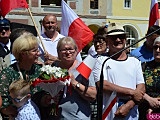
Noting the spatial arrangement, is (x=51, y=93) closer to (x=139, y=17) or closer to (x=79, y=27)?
(x=79, y=27)

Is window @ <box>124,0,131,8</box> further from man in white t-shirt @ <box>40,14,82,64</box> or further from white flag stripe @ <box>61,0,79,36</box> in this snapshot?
man in white t-shirt @ <box>40,14,82,64</box>

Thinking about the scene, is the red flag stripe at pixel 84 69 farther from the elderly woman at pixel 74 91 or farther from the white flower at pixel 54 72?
the white flower at pixel 54 72

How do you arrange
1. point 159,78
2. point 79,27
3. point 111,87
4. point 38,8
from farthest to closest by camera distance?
point 38,8 → point 79,27 → point 159,78 → point 111,87

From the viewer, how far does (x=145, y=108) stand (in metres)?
5.45

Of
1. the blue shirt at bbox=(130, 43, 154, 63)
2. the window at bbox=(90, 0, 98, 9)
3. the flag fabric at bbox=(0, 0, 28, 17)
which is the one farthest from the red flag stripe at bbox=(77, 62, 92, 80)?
the window at bbox=(90, 0, 98, 9)

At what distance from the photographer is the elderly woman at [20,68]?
451 cm

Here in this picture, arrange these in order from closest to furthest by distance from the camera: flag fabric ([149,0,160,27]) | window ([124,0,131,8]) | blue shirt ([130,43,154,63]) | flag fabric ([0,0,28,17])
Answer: blue shirt ([130,43,154,63]) → flag fabric ([0,0,28,17]) → flag fabric ([149,0,160,27]) → window ([124,0,131,8])

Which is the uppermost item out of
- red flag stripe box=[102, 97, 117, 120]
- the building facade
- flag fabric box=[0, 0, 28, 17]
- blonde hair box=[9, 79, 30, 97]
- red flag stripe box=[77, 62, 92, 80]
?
flag fabric box=[0, 0, 28, 17]

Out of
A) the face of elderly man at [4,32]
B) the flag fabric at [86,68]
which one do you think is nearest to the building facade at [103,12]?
the face of elderly man at [4,32]

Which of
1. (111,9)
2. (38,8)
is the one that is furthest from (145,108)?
(111,9)

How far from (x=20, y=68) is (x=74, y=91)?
62 centimetres

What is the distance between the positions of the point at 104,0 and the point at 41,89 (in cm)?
3220

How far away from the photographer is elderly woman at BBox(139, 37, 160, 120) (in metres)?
5.20

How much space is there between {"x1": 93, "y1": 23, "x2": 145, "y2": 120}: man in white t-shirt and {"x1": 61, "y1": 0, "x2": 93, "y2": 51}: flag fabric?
160 centimetres
